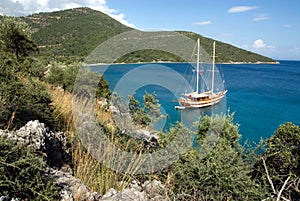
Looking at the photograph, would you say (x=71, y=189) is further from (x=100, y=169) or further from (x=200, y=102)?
(x=200, y=102)

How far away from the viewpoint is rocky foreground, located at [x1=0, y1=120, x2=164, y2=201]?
238 cm

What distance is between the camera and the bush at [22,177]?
1971 mm

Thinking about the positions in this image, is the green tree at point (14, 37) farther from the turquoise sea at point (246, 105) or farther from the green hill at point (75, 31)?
the green hill at point (75, 31)

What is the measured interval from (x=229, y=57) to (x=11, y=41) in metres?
88.9

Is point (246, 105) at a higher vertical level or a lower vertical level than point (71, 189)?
lower

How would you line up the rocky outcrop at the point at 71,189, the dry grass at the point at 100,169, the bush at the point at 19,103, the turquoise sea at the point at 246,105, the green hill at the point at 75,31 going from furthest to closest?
the green hill at the point at 75,31 → the turquoise sea at the point at 246,105 → the bush at the point at 19,103 → the dry grass at the point at 100,169 → the rocky outcrop at the point at 71,189

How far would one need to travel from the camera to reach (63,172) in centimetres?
273

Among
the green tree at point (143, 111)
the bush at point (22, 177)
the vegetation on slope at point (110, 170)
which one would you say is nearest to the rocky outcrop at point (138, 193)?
the vegetation on slope at point (110, 170)

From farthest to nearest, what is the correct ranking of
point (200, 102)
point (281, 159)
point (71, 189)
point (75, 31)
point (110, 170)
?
point (75, 31), point (200, 102), point (281, 159), point (110, 170), point (71, 189)

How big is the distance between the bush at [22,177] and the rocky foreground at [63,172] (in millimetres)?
112

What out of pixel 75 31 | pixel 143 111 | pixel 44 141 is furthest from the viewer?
pixel 75 31

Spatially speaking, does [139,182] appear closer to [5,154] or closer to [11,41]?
[5,154]

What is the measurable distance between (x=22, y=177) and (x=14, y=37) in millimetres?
8275

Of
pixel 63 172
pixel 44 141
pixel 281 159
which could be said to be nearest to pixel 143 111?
pixel 281 159
